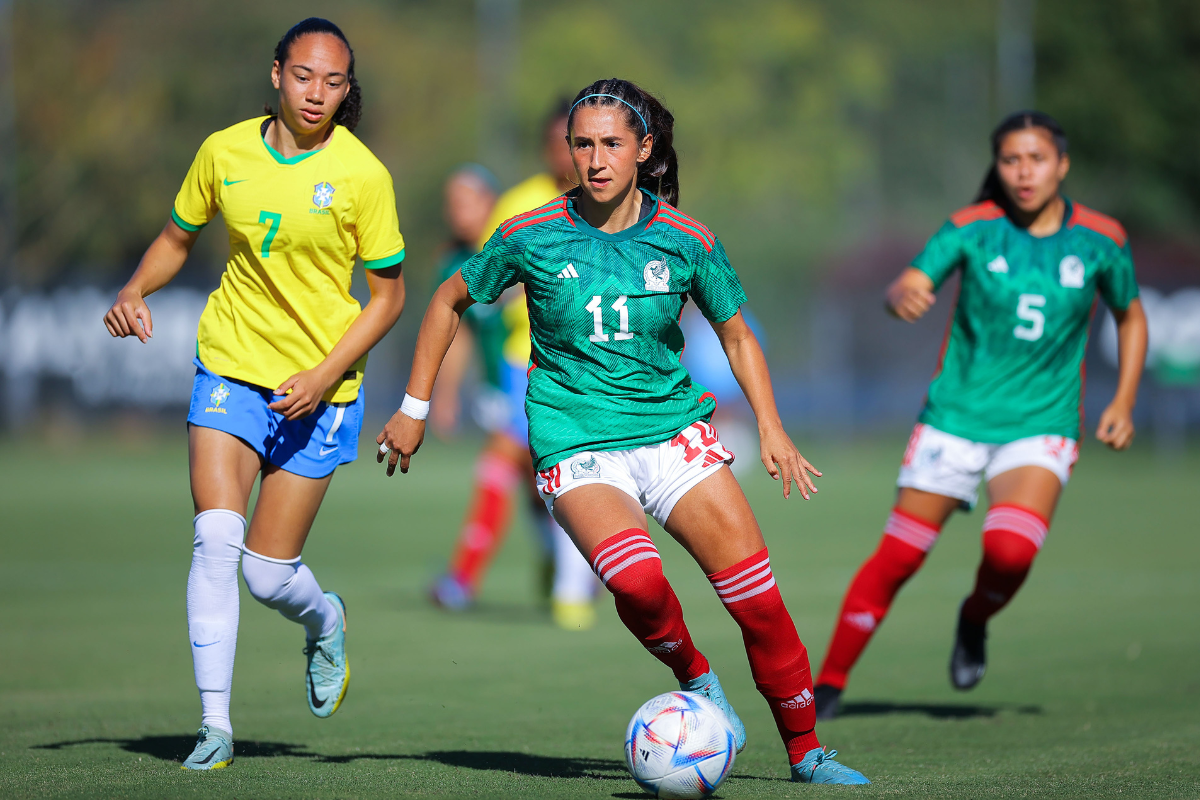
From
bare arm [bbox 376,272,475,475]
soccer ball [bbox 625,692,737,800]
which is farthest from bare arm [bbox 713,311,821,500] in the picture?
bare arm [bbox 376,272,475,475]

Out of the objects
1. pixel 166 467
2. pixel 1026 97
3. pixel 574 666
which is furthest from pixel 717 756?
pixel 1026 97

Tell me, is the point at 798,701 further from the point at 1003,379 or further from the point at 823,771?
the point at 1003,379

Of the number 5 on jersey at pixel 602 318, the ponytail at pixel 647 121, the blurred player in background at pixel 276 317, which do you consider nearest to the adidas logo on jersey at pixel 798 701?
the number 5 on jersey at pixel 602 318

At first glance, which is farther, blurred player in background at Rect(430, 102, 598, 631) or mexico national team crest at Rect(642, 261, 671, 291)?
blurred player in background at Rect(430, 102, 598, 631)

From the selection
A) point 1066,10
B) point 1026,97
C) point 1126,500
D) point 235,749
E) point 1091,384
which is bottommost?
point 235,749

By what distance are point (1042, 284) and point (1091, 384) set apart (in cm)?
1784

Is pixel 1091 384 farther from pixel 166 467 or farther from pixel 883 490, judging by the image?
pixel 166 467

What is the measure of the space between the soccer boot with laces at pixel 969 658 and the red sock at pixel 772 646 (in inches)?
69.8

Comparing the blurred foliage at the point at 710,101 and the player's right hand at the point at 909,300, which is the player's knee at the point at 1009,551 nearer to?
the player's right hand at the point at 909,300

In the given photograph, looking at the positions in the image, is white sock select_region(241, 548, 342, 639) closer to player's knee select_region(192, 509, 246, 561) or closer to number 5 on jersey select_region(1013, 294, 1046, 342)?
player's knee select_region(192, 509, 246, 561)

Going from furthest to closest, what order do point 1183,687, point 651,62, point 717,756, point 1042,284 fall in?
point 651,62 < point 1183,687 < point 1042,284 < point 717,756

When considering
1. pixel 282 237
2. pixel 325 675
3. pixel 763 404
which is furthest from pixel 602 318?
pixel 325 675

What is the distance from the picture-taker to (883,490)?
17562 millimetres

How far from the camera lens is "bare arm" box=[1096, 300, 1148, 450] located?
6.23m
